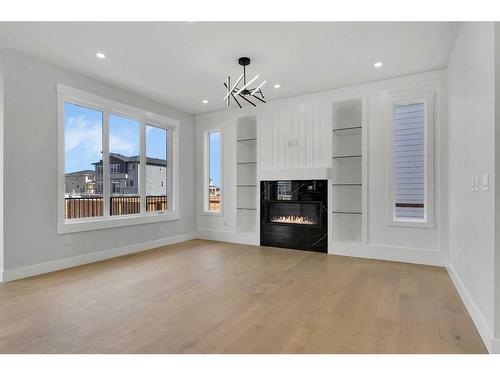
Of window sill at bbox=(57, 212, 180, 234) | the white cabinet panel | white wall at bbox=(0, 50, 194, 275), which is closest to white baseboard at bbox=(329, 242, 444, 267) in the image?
the white cabinet panel

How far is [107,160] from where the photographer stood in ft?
16.0

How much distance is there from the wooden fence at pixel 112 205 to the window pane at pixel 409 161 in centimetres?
440

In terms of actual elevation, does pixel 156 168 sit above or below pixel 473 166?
above

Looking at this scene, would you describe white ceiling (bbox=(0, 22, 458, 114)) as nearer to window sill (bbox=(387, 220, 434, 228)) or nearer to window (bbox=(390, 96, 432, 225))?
window (bbox=(390, 96, 432, 225))

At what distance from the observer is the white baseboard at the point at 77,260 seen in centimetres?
360

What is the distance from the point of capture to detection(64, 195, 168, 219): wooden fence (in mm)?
4418

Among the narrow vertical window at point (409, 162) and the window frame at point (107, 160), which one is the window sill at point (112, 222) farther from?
the narrow vertical window at point (409, 162)

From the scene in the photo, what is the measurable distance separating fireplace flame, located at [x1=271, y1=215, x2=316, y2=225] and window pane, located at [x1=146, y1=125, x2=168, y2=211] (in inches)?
92.9

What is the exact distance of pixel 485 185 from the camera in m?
2.15

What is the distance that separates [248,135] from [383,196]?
308cm

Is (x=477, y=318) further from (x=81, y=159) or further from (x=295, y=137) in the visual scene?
(x=81, y=159)

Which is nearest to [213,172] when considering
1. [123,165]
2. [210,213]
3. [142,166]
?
[210,213]

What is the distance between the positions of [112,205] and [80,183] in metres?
0.66

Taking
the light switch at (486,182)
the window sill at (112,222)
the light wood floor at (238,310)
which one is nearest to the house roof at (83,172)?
the window sill at (112,222)
